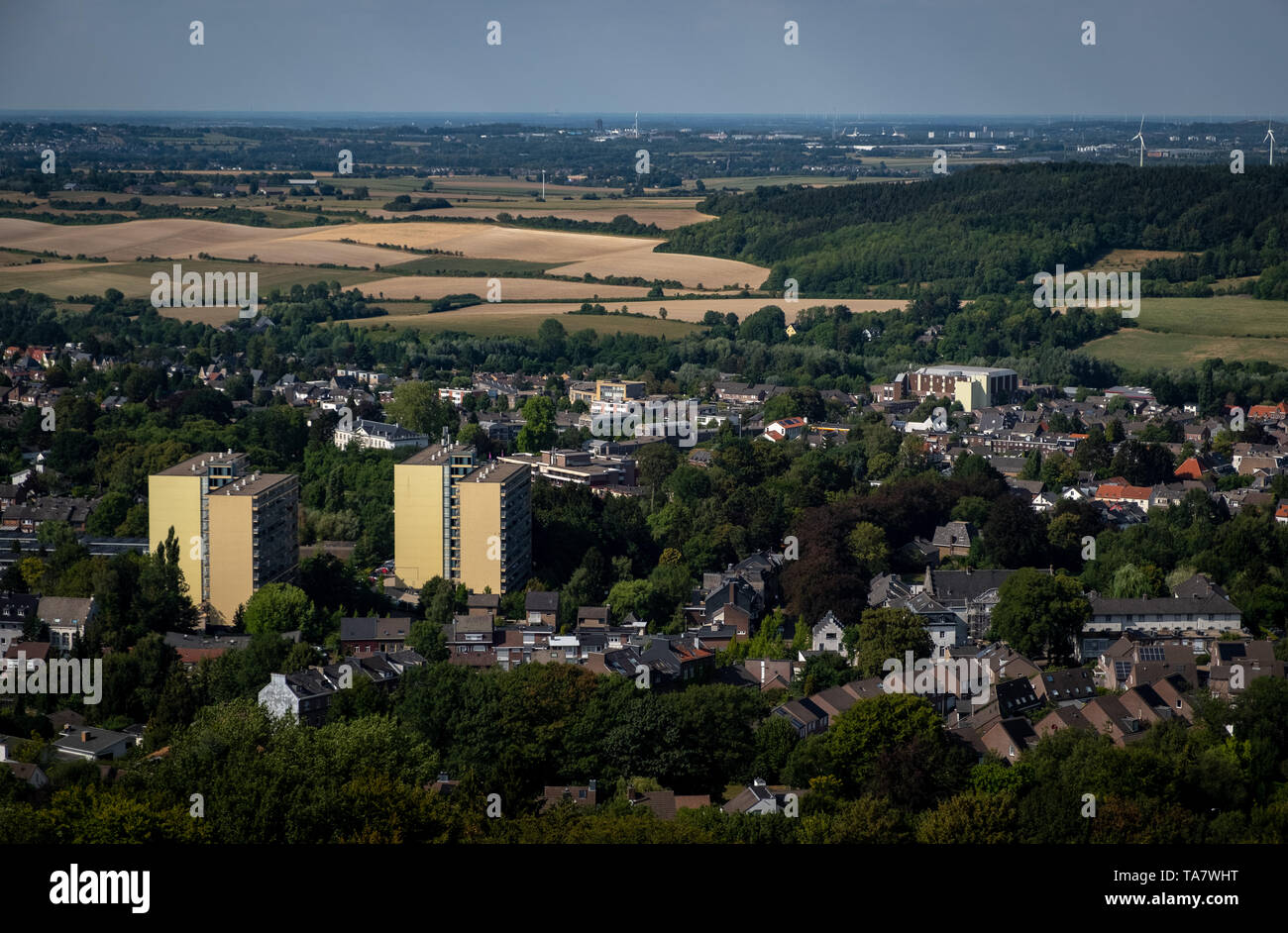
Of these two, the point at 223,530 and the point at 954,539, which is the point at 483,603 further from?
the point at 954,539

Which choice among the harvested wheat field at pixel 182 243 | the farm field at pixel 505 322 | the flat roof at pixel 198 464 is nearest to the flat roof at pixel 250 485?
the flat roof at pixel 198 464

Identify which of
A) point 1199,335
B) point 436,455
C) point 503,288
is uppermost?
point 503,288

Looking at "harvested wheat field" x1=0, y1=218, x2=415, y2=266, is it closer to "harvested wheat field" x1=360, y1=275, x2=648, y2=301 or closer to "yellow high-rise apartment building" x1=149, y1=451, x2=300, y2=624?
"harvested wheat field" x1=360, y1=275, x2=648, y2=301

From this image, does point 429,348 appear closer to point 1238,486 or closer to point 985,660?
point 1238,486

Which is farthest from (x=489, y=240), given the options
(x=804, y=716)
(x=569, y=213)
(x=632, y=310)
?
(x=804, y=716)

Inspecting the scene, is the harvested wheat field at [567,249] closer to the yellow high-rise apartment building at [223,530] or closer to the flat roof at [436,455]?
the flat roof at [436,455]
